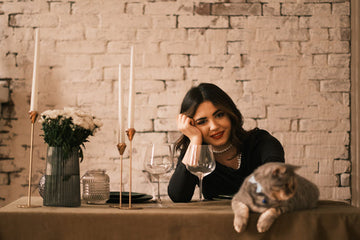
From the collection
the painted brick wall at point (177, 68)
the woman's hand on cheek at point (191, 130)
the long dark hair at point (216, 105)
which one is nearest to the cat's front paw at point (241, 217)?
the woman's hand on cheek at point (191, 130)

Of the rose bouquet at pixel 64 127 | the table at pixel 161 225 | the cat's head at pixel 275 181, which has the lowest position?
the table at pixel 161 225

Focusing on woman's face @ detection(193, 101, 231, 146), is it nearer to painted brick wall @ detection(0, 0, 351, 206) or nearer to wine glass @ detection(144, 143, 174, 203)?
wine glass @ detection(144, 143, 174, 203)

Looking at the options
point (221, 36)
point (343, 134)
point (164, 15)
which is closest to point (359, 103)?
point (343, 134)

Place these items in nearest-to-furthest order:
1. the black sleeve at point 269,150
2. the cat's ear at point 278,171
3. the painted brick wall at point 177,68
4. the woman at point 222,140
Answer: the cat's ear at point 278,171
the black sleeve at point 269,150
the woman at point 222,140
the painted brick wall at point 177,68

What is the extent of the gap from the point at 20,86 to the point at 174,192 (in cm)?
135

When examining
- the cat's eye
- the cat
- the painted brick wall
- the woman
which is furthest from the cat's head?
the painted brick wall

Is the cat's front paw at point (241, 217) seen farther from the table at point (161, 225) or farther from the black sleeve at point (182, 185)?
the black sleeve at point (182, 185)

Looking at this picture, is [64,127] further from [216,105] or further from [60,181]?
[216,105]

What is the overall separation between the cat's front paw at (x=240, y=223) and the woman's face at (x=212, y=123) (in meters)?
0.61

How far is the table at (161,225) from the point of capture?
904mm

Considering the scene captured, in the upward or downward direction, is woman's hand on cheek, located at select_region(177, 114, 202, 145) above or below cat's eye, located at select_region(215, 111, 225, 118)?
below

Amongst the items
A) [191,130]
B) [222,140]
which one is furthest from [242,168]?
[191,130]

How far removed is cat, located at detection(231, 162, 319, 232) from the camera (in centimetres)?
84

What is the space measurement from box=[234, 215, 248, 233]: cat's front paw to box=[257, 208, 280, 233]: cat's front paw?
0.10 feet
